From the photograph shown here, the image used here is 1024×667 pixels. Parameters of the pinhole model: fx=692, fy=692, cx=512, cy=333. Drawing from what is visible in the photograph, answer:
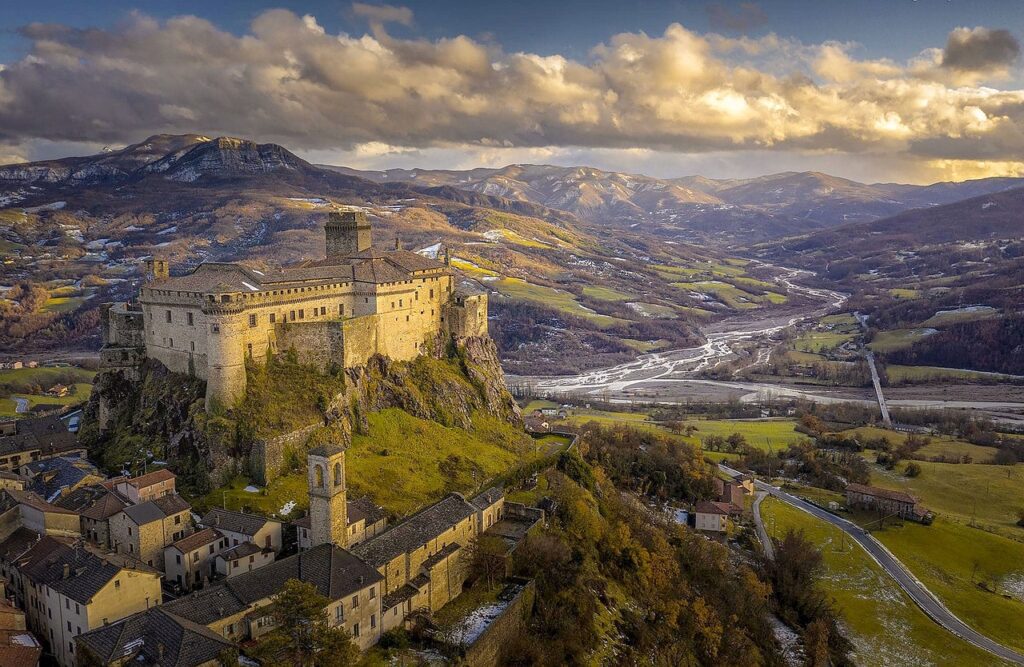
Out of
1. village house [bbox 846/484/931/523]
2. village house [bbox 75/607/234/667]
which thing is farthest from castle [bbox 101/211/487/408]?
village house [bbox 846/484/931/523]

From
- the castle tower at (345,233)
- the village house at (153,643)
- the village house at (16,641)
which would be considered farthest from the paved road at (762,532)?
the village house at (16,641)

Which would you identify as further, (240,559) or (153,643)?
(240,559)

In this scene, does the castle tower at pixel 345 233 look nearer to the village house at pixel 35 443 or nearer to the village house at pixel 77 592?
the village house at pixel 35 443

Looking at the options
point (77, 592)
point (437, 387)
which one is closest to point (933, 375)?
point (437, 387)

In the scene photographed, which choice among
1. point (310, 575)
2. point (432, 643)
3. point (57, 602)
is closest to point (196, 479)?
point (57, 602)

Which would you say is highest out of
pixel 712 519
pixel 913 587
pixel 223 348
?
pixel 223 348

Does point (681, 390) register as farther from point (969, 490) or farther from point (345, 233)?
point (345, 233)

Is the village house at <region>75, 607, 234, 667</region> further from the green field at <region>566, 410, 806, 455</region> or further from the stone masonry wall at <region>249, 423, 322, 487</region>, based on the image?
the green field at <region>566, 410, 806, 455</region>

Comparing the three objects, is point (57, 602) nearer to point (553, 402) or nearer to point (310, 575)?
point (310, 575)
